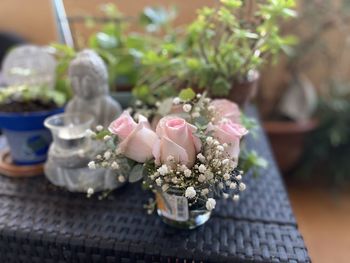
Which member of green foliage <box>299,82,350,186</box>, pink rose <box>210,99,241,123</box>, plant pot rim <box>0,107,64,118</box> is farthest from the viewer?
green foliage <box>299,82,350,186</box>

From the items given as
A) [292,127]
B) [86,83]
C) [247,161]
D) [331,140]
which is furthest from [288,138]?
[86,83]

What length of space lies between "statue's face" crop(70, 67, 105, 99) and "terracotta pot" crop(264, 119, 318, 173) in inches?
42.3

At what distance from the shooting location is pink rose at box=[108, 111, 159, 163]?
56 cm

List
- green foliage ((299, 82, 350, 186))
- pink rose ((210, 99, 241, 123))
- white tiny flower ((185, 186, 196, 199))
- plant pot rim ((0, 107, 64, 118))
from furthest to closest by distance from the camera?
green foliage ((299, 82, 350, 186)) → plant pot rim ((0, 107, 64, 118)) → pink rose ((210, 99, 241, 123)) → white tiny flower ((185, 186, 196, 199))

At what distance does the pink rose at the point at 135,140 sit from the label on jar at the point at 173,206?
9 cm

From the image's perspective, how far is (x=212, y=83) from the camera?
0.74m

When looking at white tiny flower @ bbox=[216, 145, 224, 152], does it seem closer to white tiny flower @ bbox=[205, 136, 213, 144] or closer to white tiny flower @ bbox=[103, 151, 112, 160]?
white tiny flower @ bbox=[205, 136, 213, 144]

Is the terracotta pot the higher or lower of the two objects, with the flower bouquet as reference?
lower

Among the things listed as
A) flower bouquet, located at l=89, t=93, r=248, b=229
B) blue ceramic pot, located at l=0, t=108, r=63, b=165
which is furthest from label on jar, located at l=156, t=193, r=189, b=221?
blue ceramic pot, located at l=0, t=108, r=63, b=165

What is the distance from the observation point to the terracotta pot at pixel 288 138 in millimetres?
1601

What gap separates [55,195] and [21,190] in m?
0.09

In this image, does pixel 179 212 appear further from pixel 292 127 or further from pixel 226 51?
pixel 292 127

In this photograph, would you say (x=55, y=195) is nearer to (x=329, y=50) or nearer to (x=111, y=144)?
(x=111, y=144)

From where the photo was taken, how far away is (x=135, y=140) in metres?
0.56
